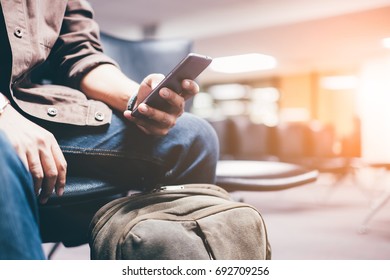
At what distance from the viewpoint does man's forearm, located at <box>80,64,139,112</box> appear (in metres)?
0.71

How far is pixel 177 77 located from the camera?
0.59 m

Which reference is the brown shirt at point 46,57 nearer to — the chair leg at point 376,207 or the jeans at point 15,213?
the jeans at point 15,213

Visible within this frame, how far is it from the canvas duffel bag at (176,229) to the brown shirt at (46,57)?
0.52 feet

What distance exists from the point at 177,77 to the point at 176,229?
222 mm

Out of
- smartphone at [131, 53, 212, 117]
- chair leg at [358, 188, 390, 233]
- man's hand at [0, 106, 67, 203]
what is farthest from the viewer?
chair leg at [358, 188, 390, 233]

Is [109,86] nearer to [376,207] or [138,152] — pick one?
[138,152]

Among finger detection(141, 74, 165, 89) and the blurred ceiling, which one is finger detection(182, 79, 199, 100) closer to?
finger detection(141, 74, 165, 89)

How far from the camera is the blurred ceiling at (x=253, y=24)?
4.77m

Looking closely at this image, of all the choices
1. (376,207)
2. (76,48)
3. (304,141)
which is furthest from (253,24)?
(76,48)

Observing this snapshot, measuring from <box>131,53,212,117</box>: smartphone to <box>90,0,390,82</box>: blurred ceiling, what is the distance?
3.54 metres

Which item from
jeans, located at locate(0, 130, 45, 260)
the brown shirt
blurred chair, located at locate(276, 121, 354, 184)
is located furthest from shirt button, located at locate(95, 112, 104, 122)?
blurred chair, located at locate(276, 121, 354, 184)

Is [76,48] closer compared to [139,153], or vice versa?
[139,153]
